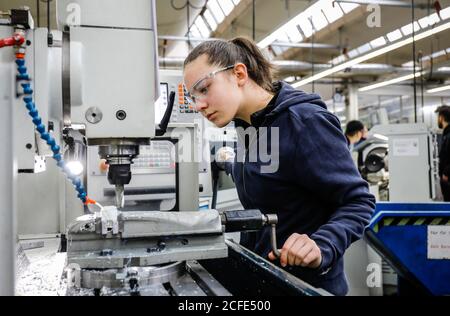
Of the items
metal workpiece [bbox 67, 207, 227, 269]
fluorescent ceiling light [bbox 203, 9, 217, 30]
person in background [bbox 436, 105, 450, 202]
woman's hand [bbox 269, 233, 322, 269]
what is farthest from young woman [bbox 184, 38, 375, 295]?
fluorescent ceiling light [bbox 203, 9, 217, 30]

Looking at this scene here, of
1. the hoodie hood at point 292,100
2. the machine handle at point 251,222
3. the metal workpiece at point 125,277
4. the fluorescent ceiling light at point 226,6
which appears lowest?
the metal workpiece at point 125,277

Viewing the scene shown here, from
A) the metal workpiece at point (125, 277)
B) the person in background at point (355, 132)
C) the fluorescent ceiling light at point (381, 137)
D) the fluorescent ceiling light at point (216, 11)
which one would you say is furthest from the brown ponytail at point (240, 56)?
the fluorescent ceiling light at point (216, 11)

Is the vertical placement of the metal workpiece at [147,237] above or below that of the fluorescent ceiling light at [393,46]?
below

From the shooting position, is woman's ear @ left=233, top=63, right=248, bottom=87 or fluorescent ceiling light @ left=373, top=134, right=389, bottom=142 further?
fluorescent ceiling light @ left=373, top=134, right=389, bottom=142

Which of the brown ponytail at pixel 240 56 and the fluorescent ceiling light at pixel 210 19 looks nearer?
the brown ponytail at pixel 240 56

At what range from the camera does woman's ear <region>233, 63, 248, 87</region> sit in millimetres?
1037

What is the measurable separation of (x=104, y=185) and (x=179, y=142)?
41cm

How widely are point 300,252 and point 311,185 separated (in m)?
0.19

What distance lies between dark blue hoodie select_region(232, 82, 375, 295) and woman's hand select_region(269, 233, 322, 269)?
0.04m

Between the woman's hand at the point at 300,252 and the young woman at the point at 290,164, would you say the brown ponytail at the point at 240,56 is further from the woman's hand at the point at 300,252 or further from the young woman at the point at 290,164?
the woman's hand at the point at 300,252

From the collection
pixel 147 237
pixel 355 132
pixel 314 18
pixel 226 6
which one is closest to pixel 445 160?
pixel 355 132

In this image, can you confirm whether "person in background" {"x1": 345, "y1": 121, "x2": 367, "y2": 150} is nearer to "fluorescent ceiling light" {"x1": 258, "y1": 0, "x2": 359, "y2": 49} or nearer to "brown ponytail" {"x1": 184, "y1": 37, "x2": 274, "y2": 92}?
"fluorescent ceiling light" {"x1": 258, "y1": 0, "x2": 359, "y2": 49}

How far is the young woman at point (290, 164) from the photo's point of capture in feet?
2.90

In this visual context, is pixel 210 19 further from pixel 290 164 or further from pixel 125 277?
pixel 125 277
